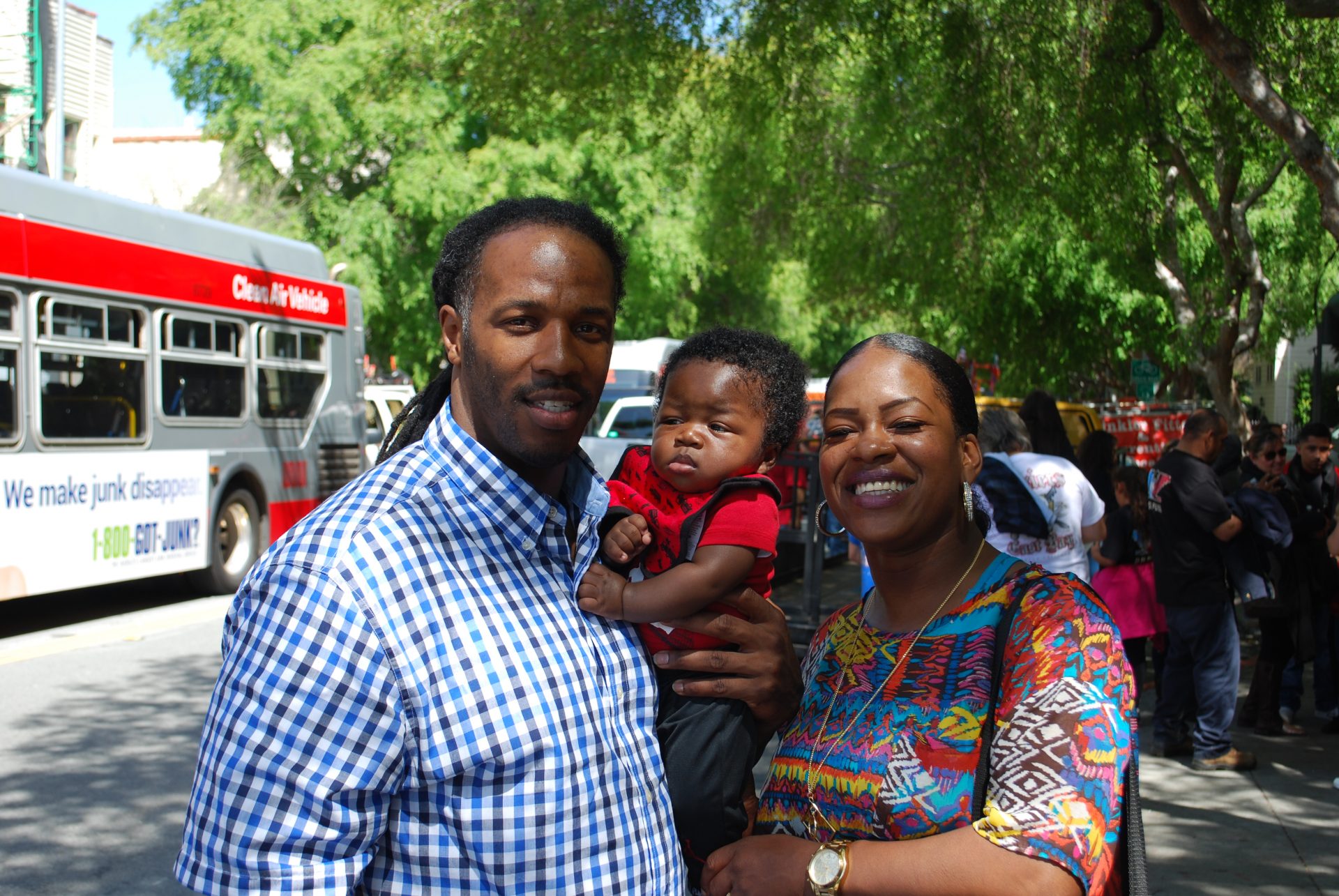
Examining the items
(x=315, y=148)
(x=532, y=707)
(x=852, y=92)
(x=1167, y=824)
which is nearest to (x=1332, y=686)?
(x=1167, y=824)

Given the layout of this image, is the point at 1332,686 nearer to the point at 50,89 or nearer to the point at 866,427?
the point at 866,427

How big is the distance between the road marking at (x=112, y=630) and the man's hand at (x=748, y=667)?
8.04 meters

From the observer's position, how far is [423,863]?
5.34 ft

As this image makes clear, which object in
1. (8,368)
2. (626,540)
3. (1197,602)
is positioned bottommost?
(1197,602)

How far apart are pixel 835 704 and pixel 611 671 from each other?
0.43 meters

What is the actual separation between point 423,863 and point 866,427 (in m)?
1.01

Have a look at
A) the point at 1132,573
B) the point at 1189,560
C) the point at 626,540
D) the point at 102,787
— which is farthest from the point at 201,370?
the point at 626,540

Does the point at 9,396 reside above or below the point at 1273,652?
above

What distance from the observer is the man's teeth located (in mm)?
2127

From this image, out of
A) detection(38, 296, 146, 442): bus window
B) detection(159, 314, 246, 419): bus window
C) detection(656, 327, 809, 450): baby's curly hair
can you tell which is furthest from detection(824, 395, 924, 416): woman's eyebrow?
detection(159, 314, 246, 419): bus window

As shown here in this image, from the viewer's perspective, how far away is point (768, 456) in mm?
2846

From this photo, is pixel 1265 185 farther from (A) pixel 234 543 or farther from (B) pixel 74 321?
(B) pixel 74 321

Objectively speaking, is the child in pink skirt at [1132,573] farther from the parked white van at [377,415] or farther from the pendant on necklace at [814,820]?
the parked white van at [377,415]

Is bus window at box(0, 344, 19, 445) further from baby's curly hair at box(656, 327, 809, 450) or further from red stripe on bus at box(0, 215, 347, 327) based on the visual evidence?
baby's curly hair at box(656, 327, 809, 450)
